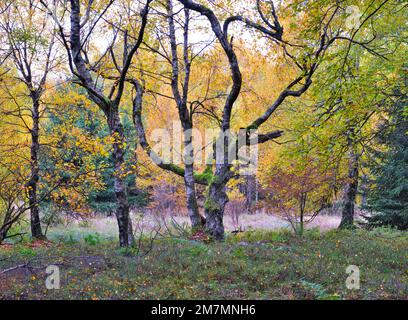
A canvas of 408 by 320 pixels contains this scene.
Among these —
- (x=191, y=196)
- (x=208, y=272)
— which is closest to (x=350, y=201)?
(x=191, y=196)

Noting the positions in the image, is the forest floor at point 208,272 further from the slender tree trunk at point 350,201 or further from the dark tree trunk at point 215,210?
the slender tree trunk at point 350,201

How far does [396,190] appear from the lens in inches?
562

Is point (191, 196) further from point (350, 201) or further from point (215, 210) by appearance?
point (350, 201)

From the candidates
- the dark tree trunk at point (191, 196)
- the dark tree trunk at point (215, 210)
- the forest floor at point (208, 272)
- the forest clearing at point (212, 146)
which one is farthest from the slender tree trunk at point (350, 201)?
the dark tree trunk at point (191, 196)

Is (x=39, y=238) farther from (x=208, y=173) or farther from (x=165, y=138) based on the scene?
(x=165, y=138)

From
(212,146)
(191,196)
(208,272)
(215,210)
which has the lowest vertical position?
(208,272)

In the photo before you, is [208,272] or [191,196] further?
[191,196]

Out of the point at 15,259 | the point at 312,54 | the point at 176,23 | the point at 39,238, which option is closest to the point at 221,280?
the point at 15,259

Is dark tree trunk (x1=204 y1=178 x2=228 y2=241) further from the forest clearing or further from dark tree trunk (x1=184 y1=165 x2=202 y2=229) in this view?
dark tree trunk (x1=184 y1=165 x2=202 y2=229)

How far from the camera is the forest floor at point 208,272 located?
554cm

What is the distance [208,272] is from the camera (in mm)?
6672

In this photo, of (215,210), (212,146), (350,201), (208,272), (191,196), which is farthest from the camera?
(350,201)

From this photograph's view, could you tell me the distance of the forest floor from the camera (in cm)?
554

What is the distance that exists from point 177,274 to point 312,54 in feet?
20.4
